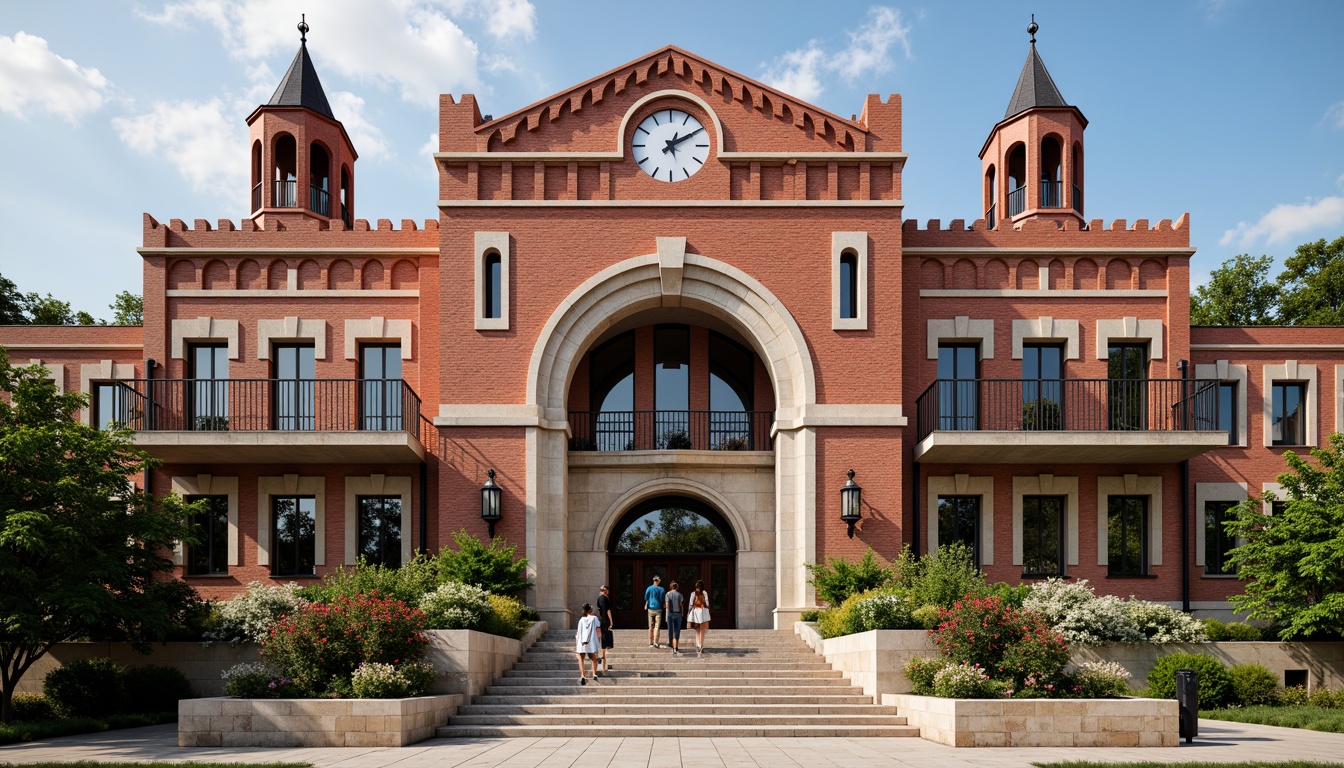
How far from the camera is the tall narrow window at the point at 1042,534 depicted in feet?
80.4

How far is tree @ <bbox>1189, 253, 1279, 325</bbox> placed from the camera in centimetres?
3878

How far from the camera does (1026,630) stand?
16.6 meters

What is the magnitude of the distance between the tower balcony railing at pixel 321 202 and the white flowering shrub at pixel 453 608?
12.3 meters

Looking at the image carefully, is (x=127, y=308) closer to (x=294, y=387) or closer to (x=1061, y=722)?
(x=294, y=387)

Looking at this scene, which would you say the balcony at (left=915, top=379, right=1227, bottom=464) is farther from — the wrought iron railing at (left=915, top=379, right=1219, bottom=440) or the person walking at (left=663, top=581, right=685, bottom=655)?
the person walking at (left=663, top=581, right=685, bottom=655)

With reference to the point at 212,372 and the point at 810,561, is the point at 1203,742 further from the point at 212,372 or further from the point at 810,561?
the point at 212,372

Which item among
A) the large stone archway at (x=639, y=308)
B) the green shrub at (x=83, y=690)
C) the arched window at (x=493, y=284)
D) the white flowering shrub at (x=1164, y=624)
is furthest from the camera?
the arched window at (x=493, y=284)

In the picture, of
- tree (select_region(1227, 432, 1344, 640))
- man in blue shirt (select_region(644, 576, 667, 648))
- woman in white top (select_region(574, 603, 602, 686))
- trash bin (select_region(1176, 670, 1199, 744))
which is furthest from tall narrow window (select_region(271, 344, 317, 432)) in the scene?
tree (select_region(1227, 432, 1344, 640))

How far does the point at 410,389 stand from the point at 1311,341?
2095 centimetres

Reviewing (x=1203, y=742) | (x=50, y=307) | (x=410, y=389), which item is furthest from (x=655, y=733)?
(x=50, y=307)

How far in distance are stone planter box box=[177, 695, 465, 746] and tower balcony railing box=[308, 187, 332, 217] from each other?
14.7 m

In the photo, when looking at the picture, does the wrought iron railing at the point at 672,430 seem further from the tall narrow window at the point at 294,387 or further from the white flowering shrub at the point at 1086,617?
the white flowering shrub at the point at 1086,617

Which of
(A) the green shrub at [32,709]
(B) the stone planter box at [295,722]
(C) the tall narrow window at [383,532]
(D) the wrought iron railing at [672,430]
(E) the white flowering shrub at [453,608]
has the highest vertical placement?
(D) the wrought iron railing at [672,430]

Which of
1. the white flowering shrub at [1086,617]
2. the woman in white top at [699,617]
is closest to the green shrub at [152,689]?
the woman in white top at [699,617]
